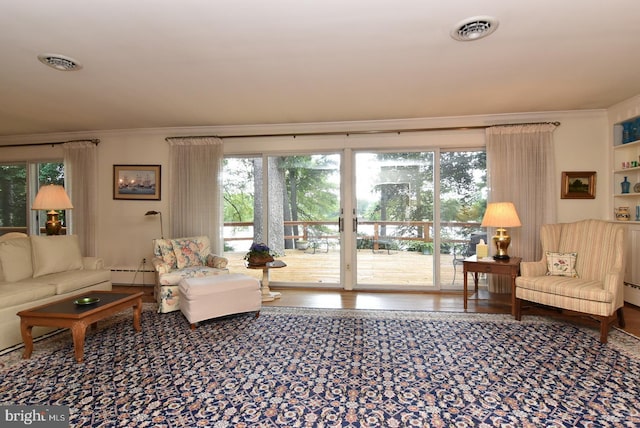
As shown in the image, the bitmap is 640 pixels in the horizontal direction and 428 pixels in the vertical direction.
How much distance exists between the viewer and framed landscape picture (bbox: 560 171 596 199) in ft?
14.4

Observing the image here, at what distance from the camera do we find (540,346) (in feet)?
9.38

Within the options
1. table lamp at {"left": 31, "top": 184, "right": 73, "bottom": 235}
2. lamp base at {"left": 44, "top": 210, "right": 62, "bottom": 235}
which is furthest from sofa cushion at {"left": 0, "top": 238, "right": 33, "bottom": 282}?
lamp base at {"left": 44, "top": 210, "right": 62, "bottom": 235}

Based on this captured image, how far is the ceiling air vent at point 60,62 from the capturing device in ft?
8.89

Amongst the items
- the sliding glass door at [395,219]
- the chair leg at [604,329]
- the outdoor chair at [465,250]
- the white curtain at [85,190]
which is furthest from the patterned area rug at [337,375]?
the white curtain at [85,190]

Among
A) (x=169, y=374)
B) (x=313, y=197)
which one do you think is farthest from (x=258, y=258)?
(x=169, y=374)

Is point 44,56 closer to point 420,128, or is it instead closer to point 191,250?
point 191,250

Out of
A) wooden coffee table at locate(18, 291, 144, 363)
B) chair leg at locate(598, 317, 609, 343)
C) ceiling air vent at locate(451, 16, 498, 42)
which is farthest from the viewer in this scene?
chair leg at locate(598, 317, 609, 343)

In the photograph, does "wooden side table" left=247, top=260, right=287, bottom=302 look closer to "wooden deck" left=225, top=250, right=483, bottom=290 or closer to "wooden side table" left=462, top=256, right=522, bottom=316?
"wooden deck" left=225, top=250, right=483, bottom=290

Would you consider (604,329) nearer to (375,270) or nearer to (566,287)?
(566,287)

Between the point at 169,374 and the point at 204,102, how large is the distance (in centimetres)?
297

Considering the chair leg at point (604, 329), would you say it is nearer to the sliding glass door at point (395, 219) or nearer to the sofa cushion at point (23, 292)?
the sliding glass door at point (395, 219)

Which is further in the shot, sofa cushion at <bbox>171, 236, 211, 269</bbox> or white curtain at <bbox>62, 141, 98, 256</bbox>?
white curtain at <bbox>62, 141, 98, 256</bbox>

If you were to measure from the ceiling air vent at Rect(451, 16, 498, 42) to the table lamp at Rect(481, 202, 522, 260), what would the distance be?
7.18 ft

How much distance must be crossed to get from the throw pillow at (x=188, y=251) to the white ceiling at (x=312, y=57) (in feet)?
5.74
